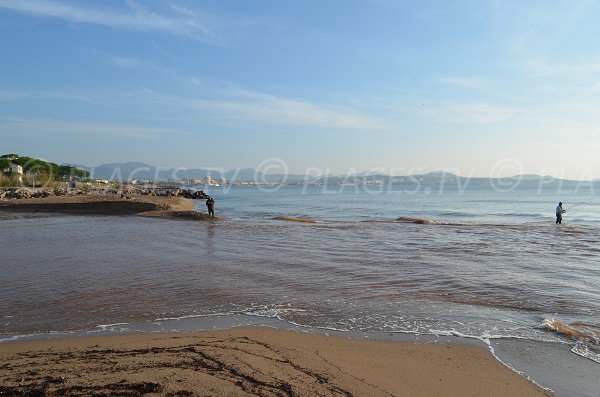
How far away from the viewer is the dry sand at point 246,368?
4.59 metres

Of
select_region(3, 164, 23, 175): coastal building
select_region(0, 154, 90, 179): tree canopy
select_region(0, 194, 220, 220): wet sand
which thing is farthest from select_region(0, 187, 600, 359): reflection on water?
select_region(0, 154, 90, 179): tree canopy

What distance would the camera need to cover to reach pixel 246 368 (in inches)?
205

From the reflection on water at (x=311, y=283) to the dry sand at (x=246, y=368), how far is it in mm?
1149

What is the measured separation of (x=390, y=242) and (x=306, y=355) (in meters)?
14.4

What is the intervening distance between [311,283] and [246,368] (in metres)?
5.57

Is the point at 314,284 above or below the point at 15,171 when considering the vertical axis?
below

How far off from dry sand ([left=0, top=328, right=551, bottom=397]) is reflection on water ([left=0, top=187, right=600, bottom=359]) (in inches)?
45.2

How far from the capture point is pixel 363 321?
302 inches

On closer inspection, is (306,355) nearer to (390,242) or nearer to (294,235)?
(390,242)

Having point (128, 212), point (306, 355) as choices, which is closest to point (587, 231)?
point (306, 355)

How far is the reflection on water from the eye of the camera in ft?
25.3

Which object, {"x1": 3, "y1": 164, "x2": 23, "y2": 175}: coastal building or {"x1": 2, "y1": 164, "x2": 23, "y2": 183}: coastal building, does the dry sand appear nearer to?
{"x1": 2, "y1": 164, "x2": 23, "y2": 183}: coastal building

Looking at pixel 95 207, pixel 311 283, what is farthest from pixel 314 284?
pixel 95 207

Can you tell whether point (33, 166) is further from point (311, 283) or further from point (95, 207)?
point (311, 283)
